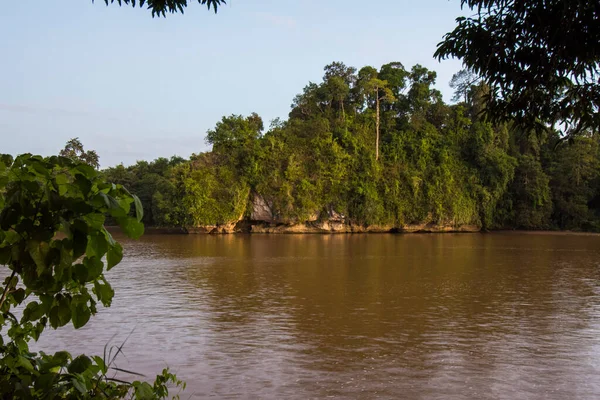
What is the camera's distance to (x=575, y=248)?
22484mm

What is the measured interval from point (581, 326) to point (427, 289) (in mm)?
3798

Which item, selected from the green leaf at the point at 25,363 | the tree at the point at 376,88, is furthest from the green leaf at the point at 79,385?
the tree at the point at 376,88

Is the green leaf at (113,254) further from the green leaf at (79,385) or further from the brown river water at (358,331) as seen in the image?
the brown river water at (358,331)

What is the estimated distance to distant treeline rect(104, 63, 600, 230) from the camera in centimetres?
3469

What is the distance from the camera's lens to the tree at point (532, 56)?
128 inches

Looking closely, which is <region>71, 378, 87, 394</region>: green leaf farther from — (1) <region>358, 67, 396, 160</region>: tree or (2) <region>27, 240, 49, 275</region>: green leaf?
(1) <region>358, 67, 396, 160</region>: tree

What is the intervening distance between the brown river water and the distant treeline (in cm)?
1972

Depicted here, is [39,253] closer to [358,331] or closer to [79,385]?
[79,385]

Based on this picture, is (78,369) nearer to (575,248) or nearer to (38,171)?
(38,171)

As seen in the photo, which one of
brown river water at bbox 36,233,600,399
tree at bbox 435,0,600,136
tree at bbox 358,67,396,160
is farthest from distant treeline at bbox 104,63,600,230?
tree at bbox 435,0,600,136

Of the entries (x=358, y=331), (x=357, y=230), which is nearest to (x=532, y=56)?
(x=358, y=331)

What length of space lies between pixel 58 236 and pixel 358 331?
6.70 m

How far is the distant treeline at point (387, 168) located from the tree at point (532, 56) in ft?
99.3

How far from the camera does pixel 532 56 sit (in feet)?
11.5
